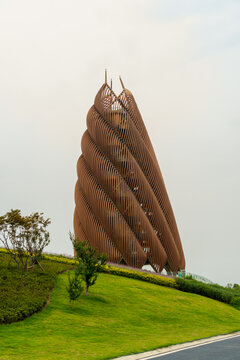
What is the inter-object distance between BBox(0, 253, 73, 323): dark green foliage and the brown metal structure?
24.8ft

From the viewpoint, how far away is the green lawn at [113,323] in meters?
12.7

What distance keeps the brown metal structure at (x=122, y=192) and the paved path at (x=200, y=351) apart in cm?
1827

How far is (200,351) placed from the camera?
1256cm

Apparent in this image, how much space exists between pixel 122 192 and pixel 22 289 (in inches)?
601

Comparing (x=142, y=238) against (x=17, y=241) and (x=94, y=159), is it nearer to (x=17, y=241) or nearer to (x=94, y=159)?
(x=94, y=159)

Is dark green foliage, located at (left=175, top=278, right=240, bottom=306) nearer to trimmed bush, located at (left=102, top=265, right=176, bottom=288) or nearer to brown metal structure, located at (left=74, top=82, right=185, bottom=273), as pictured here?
trimmed bush, located at (left=102, top=265, right=176, bottom=288)


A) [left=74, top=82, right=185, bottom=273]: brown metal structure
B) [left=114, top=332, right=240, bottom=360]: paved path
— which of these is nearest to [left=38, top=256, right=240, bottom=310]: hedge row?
[left=74, top=82, right=185, bottom=273]: brown metal structure

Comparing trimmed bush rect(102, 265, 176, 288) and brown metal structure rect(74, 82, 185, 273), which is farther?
brown metal structure rect(74, 82, 185, 273)

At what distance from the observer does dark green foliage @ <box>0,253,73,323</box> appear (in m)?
15.9

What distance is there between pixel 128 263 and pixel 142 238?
2.23m

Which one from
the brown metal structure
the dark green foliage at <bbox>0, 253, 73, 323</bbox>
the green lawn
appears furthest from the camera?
the brown metal structure

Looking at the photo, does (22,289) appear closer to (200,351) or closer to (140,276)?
(200,351)

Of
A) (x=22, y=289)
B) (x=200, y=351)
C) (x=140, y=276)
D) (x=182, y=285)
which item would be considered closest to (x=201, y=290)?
(x=182, y=285)

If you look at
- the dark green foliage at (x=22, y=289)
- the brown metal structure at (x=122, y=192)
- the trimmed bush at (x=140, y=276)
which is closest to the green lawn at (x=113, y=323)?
the dark green foliage at (x=22, y=289)
